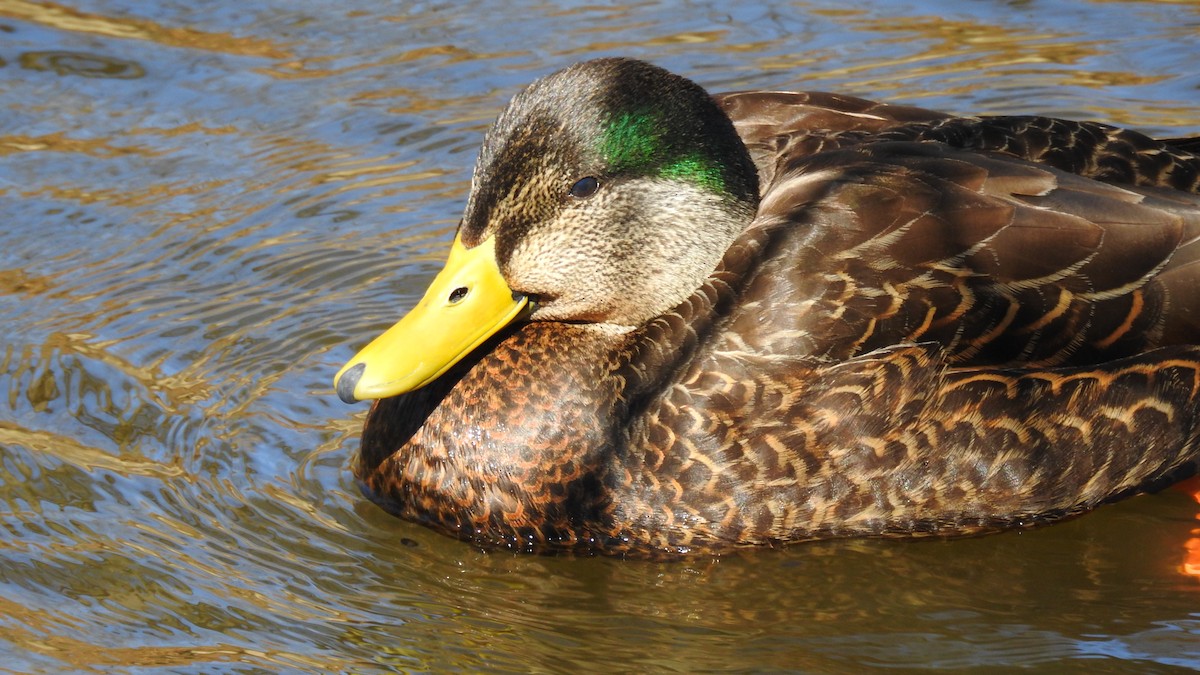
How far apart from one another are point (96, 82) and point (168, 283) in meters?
2.47

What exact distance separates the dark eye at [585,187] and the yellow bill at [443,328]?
34cm

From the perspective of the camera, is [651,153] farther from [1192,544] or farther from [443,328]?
[1192,544]

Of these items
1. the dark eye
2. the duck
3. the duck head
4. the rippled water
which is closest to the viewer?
the rippled water

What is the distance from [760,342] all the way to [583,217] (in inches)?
31.4

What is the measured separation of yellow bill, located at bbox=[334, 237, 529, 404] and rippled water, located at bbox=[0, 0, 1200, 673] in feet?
2.21

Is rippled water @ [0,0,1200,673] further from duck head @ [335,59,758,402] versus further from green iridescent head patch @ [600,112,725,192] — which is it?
green iridescent head patch @ [600,112,725,192]

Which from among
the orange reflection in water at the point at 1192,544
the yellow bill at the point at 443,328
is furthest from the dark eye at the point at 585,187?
the orange reflection in water at the point at 1192,544

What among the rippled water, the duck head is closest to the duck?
the duck head

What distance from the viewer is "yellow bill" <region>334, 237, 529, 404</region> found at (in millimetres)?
6195

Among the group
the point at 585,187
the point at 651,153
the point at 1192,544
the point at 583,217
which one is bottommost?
the point at 1192,544

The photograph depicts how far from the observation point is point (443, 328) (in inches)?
247

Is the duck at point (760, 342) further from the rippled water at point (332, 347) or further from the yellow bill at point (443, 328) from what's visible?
the rippled water at point (332, 347)

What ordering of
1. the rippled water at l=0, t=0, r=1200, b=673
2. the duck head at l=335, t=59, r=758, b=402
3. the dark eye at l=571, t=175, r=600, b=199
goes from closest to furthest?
the rippled water at l=0, t=0, r=1200, b=673 < the duck head at l=335, t=59, r=758, b=402 < the dark eye at l=571, t=175, r=600, b=199

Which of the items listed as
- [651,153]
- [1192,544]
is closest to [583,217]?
[651,153]
